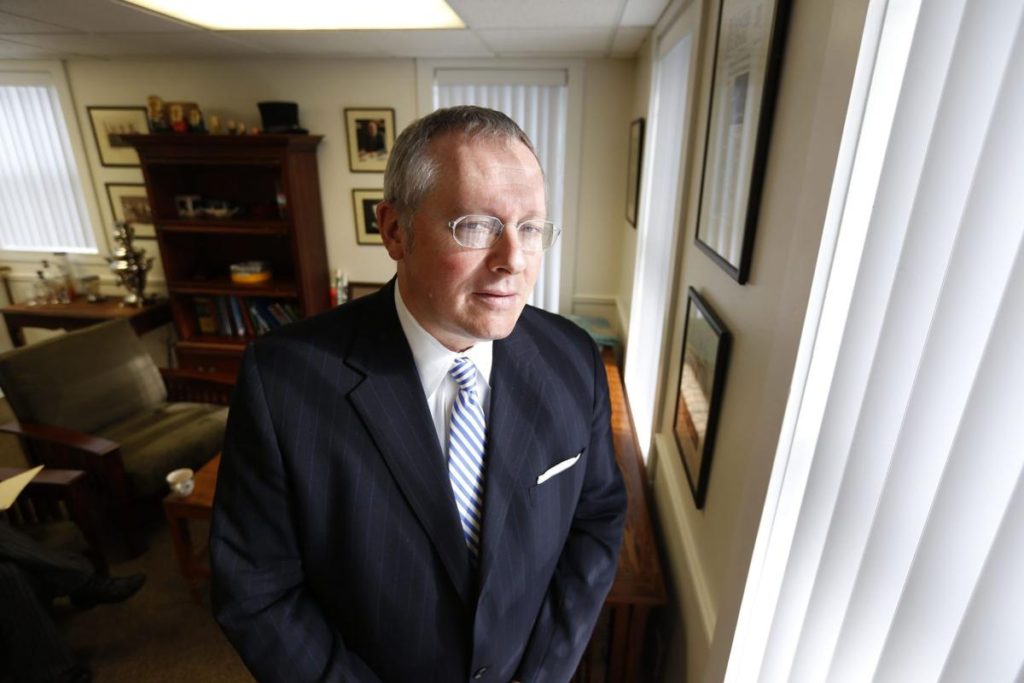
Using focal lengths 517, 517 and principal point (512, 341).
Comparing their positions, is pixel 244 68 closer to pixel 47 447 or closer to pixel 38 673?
pixel 47 447

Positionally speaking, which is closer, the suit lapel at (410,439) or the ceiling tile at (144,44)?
the suit lapel at (410,439)

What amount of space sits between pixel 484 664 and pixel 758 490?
597 mm

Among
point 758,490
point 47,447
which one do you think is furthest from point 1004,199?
point 47,447

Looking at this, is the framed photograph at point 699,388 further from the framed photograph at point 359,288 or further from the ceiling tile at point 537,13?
the framed photograph at point 359,288

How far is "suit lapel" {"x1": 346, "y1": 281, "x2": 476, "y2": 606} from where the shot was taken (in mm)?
880

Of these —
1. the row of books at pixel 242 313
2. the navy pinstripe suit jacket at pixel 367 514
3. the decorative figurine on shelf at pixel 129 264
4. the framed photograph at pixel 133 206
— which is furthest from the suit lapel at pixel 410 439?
the framed photograph at pixel 133 206

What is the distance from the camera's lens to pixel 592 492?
1.20 metres

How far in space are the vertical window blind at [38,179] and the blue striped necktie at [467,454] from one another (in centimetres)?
431

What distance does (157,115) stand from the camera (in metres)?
3.21

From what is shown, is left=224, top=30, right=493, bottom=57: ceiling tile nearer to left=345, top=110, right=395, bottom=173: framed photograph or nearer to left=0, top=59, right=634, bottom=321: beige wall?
left=0, top=59, right=634, bottom=321: beige wall

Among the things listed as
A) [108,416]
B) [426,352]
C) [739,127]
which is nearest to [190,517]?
[108,416]

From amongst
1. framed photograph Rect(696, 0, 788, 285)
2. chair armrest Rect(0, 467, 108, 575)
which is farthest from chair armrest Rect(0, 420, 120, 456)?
framed photograph Rect(696, 0, 788, 285)

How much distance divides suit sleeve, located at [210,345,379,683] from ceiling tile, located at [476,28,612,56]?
227cm

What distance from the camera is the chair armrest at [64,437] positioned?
221 cm
